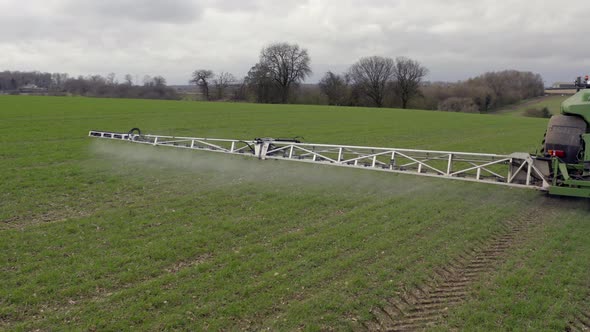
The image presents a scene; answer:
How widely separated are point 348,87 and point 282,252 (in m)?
86.0

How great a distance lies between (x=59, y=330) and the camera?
15.7 ft

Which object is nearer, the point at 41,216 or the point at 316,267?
the point at 316,267

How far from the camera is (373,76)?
315 feet

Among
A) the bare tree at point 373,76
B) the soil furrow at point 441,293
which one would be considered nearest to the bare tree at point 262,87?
the bare tree at point 373,76

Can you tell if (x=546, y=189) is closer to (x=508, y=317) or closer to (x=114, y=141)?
(x=508, y=317)

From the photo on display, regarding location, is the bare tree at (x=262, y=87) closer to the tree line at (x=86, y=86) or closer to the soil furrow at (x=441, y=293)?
the tree line at (x=86, y=86)

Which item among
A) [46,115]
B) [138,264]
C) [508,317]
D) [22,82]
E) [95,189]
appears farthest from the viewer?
[22,82]

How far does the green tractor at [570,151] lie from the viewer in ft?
29.2

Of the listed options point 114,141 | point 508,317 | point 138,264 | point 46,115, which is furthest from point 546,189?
point 46,115

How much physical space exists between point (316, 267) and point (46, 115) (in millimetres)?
34892

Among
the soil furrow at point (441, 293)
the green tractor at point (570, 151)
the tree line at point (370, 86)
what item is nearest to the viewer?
the soil furrow at point (441, 293)

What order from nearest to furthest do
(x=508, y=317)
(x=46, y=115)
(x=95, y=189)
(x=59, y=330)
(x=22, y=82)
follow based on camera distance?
(x=59, y=330), (x=508, y=317), (x=95, y=189), (x=46, y=115), (x=22, y=82)

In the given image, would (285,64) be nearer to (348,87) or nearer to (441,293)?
(348,87)

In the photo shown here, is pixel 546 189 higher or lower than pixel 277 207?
higher
